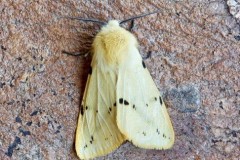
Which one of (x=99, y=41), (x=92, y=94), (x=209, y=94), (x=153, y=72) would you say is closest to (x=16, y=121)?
(x=92, y=94)

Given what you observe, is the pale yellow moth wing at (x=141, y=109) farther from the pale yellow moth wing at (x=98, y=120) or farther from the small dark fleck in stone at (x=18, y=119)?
the small dark fleck in stone at (x=18, y=119)

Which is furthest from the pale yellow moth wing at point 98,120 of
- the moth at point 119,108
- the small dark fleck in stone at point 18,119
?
the small dark fleck in stone at point 18,119

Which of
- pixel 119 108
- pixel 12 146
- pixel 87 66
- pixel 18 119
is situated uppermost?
pixel 87 66

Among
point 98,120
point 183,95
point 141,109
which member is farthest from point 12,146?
point 183,95

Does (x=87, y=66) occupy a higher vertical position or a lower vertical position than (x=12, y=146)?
higher

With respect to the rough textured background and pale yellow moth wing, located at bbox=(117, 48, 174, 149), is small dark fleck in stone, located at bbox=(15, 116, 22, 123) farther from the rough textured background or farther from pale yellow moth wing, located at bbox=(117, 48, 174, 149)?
pale yellow moth wing, located at bbox=(117, 48, 174, 149)

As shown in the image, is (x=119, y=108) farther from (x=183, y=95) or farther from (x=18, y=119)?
(x=18, y=119)
